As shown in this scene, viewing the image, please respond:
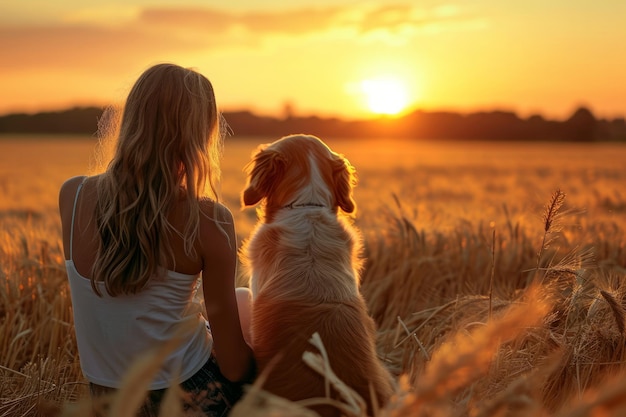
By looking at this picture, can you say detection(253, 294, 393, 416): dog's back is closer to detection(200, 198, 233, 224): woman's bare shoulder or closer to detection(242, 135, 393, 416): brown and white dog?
detection(242, 135, 393, 416): brown and white dog

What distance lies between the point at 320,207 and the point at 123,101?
102 centimetres

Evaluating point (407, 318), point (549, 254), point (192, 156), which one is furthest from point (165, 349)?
point (549, 254)

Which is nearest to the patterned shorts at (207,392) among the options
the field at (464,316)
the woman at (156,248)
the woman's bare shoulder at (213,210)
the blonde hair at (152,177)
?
the woman at (156,248)

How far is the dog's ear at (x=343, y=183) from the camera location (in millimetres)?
3178

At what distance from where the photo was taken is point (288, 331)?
2.45 m

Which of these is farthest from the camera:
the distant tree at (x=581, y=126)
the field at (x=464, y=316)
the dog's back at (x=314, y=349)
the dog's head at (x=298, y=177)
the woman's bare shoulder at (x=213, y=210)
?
the distant tree at (x=581, y=126)

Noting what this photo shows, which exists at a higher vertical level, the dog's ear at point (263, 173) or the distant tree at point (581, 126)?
the distant tree at point (581, 126)

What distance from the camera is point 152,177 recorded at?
2.48m

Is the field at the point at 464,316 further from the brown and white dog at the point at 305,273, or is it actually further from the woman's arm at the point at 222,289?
the woman's arm at the point at 222,289

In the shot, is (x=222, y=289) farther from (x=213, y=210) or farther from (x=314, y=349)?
(x=314, y=349)

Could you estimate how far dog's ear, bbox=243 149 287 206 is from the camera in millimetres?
3113

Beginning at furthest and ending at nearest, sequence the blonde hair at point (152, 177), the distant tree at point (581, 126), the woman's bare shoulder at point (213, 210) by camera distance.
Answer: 1. the distant tree at point (581, 126)
2. the woman's bare shoulder at point (213, 210)
3. the blonde hair at point (152, 177)

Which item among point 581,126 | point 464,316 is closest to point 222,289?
point 464,316

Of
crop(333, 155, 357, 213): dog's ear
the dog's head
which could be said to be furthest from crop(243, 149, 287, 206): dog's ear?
crop(333, 155, 357, 213): dog's ear
